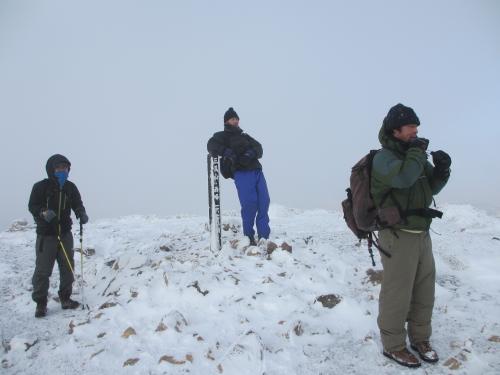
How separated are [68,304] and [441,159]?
5.78 metres

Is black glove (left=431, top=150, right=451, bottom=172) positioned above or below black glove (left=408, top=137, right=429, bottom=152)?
below

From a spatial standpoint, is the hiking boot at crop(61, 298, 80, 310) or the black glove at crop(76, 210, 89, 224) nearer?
the hiking boot at crop(61, 298, 80, 310)

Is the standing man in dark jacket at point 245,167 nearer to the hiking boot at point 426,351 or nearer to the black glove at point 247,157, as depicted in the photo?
the black glove at point 247,157

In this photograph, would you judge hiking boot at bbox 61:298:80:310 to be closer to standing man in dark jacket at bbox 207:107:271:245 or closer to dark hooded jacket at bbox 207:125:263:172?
standing man in dark jacket at bbox 207:107:271:245

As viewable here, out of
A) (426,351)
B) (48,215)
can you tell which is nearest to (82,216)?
(48,215)

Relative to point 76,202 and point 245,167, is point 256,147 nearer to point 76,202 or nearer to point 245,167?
point 245,167

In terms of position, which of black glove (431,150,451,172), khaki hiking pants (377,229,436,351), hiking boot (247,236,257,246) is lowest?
hiking boot (247,236,257,246)

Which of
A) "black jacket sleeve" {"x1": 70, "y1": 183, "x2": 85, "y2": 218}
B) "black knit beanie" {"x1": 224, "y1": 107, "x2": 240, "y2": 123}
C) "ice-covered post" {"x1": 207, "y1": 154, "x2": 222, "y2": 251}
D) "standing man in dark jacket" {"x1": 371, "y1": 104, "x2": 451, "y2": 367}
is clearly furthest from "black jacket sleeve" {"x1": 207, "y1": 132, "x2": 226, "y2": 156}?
"standing man in dark jacket" {"x1": 371, "y1": 104, "x2": 451, "y2": 367}

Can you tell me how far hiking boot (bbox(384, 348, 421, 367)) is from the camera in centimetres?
375

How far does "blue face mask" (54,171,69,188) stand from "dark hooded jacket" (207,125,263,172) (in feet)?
8.95

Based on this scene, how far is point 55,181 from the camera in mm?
6426

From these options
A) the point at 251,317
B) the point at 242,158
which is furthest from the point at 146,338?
the point at 242,158

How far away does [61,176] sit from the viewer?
638cm

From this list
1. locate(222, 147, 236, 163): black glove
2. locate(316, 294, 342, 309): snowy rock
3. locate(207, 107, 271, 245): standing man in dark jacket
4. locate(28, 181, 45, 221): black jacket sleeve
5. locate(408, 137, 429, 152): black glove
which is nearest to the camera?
locate(408, 137, 429, 152): black glove
